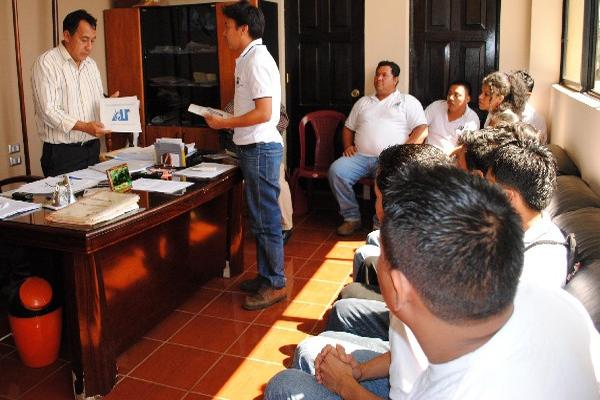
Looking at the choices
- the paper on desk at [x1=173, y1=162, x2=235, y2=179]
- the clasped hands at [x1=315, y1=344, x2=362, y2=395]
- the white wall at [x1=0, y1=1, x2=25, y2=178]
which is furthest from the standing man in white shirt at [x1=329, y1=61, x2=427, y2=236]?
the clasped hands at [x1=315, y1=344, x2=362, y2=395]

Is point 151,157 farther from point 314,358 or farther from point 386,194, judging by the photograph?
point 386,194

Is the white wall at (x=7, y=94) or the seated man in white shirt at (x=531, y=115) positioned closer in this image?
the white wall at (x=7, y=94)

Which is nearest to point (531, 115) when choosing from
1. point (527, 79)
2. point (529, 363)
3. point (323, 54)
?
point (527, 79)

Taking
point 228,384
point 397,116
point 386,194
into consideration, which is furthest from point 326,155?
point 386,194

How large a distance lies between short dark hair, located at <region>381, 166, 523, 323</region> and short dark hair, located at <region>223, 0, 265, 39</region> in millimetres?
2273

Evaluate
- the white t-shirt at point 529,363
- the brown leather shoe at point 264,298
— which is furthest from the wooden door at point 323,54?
the white t-shirt at point 529,363

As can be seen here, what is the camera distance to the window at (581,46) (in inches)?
135

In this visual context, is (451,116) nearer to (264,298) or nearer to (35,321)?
(264,298)

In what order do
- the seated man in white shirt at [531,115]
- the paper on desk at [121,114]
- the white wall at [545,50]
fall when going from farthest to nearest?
the white wall at [545,50] < the seated man in white shirt at [531,115] < the paper on desk at [121,114]

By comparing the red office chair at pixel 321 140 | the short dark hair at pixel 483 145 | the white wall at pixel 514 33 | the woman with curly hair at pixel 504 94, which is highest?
the white wall at pixel 514 33

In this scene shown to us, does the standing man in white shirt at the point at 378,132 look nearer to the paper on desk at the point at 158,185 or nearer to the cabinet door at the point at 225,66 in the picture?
the cabinet door at the point at 225,66

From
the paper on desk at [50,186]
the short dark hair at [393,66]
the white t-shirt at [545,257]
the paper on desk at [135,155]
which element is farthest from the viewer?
the short dark hair at [393,66]

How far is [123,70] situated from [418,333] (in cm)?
440

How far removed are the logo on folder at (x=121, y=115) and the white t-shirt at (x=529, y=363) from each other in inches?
118
